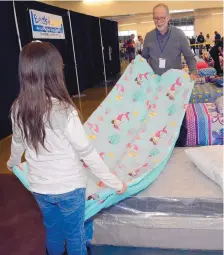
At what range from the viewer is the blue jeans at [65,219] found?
128 cm

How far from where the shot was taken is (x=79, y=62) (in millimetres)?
7066

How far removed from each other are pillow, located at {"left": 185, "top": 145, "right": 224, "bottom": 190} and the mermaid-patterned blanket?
20 cm

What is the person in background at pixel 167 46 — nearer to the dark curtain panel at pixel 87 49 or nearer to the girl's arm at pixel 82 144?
the girl's arm at pixel 82 144

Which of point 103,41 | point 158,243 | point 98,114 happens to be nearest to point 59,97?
point 158,243

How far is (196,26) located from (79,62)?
10.5 meters

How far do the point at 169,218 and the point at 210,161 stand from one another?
41 centimetres

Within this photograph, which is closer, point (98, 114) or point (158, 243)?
point (158, 243)

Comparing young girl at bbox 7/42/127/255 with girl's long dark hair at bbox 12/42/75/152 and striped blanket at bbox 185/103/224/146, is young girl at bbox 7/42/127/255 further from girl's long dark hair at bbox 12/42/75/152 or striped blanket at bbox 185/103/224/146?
striped blanket at bbox 185/103/224/146

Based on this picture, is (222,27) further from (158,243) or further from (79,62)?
(158,243)

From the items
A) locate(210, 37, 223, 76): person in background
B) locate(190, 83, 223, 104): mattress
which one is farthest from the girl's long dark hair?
locate(210, 37, 223, 76): person in background

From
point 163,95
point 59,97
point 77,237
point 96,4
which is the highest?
point 96,4

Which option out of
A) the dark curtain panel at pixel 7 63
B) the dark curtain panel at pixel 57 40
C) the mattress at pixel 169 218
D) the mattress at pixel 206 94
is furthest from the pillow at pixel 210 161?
the dark curtain panel at pixel 57 40

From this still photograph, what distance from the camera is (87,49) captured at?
25.1 ft

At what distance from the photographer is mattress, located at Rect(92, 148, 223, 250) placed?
1.61 m
